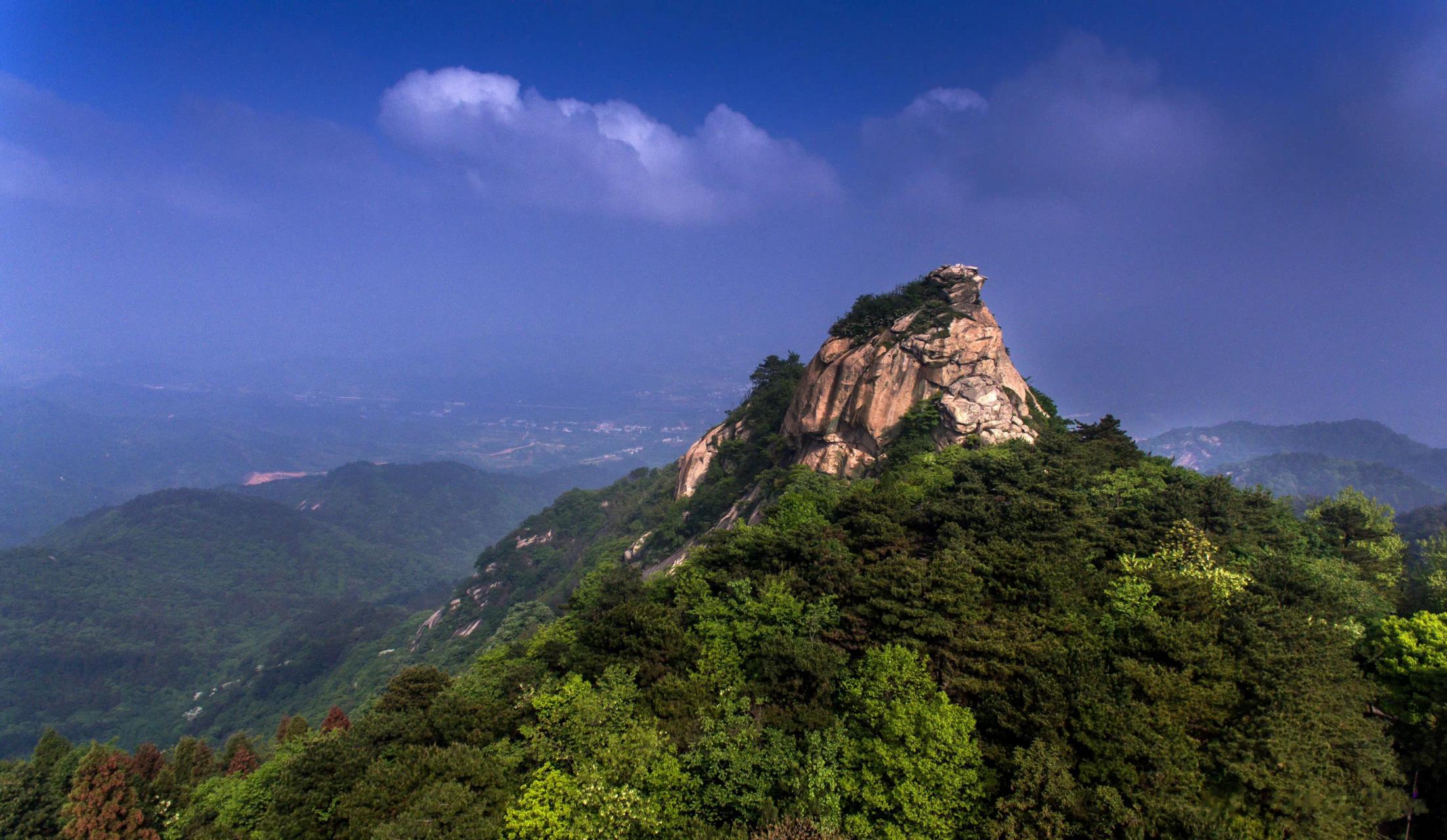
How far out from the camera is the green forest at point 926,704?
11.9 m

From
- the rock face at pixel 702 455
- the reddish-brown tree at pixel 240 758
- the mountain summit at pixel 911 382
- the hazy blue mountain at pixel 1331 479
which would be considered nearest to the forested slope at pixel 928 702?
the reddish-brown tree at pixel 240 758

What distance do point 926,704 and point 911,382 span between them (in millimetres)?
22381

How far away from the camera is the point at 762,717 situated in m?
15.0

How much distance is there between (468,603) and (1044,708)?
2913 inches

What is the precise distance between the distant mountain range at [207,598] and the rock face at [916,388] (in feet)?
265

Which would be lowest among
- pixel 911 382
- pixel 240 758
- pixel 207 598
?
pixel 207 598

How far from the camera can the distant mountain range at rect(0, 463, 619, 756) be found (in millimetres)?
83125

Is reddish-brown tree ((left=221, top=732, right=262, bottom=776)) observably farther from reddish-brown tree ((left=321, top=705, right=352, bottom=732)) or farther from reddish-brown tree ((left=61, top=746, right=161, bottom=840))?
reddish-brown tree ((left=61, top=746, right=161, bottom=840))

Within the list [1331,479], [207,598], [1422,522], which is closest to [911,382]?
[1422,522]

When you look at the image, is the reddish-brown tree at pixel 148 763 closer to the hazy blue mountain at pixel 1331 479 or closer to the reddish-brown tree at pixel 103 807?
the reddish-brown tree at pixel 103 807

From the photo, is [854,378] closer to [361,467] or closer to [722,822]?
[722,822]

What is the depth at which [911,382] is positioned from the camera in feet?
108

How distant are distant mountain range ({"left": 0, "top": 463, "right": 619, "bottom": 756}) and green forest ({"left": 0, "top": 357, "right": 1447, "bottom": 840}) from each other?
76386 mm

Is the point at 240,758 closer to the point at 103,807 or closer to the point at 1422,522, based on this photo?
the point at 103,807
